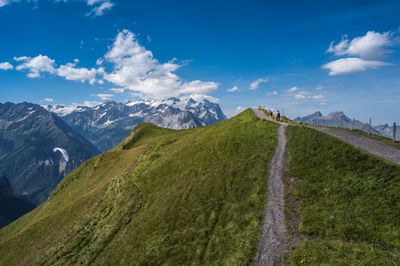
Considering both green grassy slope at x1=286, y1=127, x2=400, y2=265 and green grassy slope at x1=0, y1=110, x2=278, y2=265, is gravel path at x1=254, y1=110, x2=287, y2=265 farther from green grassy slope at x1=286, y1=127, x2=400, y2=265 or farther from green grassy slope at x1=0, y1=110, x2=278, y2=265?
green grassy slope at x1=286, y1=127, x2=400, y2=265

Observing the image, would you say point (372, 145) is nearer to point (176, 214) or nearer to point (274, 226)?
point (274, 226)

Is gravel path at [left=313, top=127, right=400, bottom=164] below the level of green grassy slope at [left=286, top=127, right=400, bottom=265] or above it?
above

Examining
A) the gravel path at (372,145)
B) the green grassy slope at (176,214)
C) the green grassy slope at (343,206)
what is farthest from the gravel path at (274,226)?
the gravel path at (372,145)

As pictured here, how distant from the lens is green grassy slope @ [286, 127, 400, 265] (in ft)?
54.1

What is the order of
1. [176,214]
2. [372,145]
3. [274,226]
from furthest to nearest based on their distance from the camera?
1. [372,145]
2. [176,214]
3. [274,226]

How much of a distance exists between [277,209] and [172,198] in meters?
17.3

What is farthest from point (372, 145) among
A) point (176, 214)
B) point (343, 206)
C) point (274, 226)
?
point (176, 214)

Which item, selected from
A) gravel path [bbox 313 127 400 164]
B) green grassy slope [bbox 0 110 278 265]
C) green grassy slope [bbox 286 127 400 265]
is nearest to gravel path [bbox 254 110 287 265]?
green grassy slope [bbox 0 110 278 265]

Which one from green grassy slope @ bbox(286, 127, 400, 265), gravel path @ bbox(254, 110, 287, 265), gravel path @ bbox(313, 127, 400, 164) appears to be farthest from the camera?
gravel path @ bbox(313, 127, 400, 164)

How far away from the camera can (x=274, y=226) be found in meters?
22.1

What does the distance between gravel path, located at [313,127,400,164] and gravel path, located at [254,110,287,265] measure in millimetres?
11944

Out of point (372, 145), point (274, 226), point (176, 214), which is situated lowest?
point (176, 214)

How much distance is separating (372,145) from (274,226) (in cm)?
2212

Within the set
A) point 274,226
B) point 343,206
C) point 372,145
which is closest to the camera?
point 343,206
